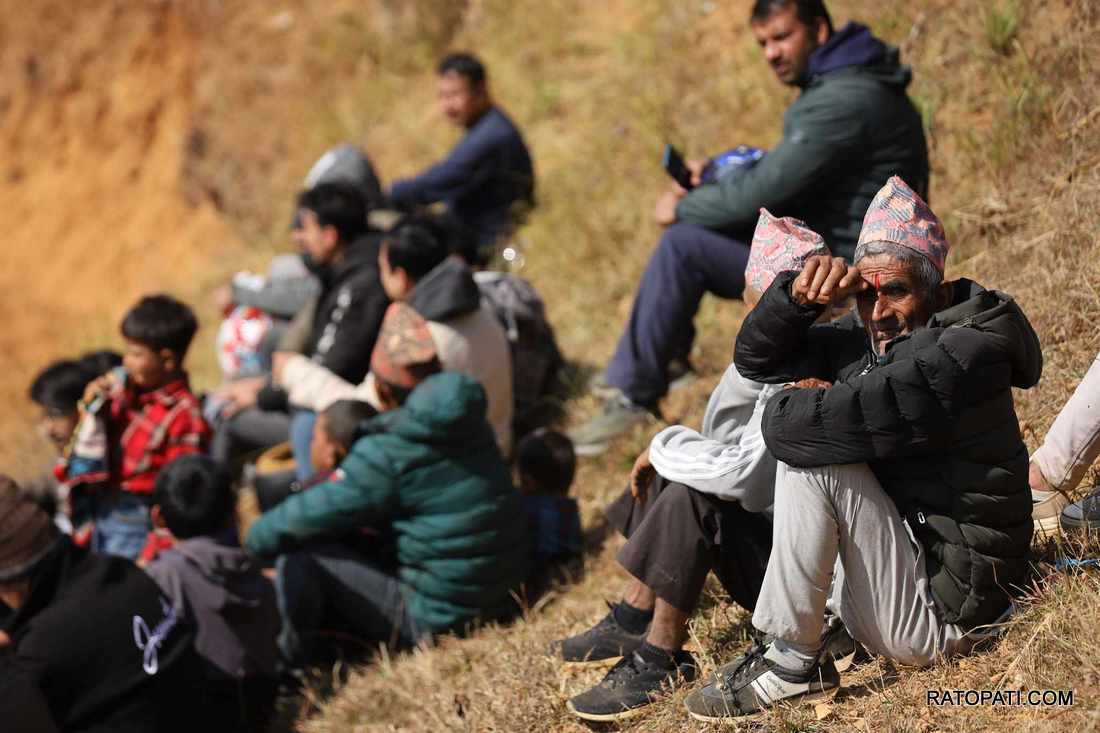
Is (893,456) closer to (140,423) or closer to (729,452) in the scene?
(729,452)

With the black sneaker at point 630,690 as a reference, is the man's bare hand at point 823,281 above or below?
above

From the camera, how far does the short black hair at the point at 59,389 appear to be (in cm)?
502

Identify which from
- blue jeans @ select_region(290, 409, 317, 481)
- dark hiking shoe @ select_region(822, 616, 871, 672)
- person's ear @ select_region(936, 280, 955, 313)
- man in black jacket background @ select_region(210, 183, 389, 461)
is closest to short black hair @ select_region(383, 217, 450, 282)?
man in black jacket background @ select_region(210, 183, 389, 461)

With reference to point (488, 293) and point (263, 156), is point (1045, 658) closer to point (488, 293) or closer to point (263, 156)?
point (488, 293)

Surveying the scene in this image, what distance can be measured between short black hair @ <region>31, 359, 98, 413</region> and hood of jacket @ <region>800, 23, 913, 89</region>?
314cm

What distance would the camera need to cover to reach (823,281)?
8.96 feet

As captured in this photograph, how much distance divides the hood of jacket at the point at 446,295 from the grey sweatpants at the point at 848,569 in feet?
7.83

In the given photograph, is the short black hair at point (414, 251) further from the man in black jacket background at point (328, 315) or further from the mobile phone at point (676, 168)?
the mobile phone at point (676, 168)

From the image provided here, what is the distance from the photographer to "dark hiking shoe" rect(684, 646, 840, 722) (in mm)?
2943

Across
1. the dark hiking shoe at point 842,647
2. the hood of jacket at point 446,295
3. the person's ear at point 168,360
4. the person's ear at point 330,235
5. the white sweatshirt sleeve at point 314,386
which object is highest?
the person's ear at point 330,235

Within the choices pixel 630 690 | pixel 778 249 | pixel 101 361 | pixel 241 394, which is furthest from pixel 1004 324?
pixel 241 394

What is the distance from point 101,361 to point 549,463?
210 cm

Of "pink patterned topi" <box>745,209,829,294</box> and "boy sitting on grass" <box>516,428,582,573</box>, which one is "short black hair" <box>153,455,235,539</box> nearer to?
"boy sitting on grass" <box>516,428,582,573</box>

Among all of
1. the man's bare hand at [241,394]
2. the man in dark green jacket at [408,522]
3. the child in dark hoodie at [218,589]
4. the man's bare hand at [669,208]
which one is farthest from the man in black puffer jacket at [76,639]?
the man's bare hand at [669,208]
